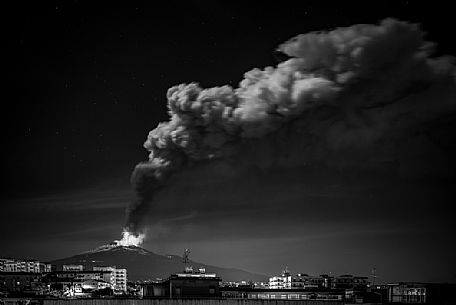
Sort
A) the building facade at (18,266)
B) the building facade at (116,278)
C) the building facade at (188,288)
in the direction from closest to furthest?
the building facade at (188,288)
the building facade at (116,278)
the building facade at (18,266)

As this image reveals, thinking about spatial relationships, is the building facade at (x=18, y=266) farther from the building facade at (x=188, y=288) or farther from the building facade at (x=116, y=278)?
the building facade at (x=188, y=288)

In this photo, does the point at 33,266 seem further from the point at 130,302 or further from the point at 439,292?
the point at 439,292

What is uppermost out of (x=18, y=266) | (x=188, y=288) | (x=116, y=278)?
(x=188, y=288)

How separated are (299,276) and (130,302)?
8543 centimetres

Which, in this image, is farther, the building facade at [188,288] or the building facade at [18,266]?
the building facade at [18,266]

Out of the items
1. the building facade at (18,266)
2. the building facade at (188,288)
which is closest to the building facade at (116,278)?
the building facade at (18,266)

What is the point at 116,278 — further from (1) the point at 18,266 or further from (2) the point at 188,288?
(2) the point at 188,288

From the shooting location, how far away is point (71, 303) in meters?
50.7

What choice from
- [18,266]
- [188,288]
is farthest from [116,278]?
[188,288]

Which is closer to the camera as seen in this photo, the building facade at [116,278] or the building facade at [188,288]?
the building facade at [188,288]

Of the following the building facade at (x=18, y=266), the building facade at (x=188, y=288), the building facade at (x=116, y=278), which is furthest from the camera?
the building facade at (x=18, y=266)

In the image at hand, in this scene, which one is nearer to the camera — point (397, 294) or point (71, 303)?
point (397, 294)

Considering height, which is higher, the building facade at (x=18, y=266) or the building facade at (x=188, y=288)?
the building facade at (x=188, y=288)

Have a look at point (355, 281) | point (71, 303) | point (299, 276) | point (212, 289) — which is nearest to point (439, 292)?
point (212, 289)
